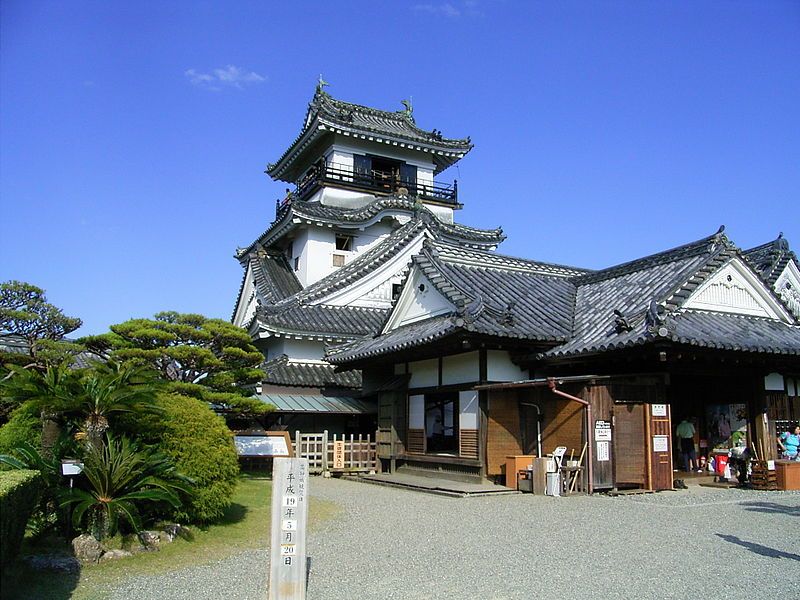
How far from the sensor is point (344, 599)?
719 centimetres

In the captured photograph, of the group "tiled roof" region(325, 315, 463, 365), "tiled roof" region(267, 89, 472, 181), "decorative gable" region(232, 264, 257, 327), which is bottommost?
"tiled roof" region(325, 315, 463, 365)

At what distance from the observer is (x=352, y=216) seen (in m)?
30.5

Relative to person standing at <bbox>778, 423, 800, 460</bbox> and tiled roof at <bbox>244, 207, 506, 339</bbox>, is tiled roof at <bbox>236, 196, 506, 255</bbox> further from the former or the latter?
person standing at <bbox>778, 423, 800, 460</bbox>

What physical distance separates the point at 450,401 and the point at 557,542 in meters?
8.49

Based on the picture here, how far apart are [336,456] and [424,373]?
3.72m

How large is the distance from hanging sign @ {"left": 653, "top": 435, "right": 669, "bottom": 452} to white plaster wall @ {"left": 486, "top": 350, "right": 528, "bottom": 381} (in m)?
3.54

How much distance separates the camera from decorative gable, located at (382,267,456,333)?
19500 millimetres

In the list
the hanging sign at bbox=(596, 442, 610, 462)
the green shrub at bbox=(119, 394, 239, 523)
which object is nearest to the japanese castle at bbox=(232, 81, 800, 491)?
the hanging sign at bbox=(596, 442, 610, 462)

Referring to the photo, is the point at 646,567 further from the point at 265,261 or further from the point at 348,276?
the point at 265,261

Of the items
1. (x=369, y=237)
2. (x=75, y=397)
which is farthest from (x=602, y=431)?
(x=369, y=237)

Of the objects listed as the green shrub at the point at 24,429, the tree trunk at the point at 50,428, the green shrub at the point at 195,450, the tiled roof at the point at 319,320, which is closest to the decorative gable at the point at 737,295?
the tiled roof at the point at 319,320

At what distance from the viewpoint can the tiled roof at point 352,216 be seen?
2991cm

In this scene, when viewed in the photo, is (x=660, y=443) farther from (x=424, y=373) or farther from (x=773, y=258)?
(x=773, y=258)

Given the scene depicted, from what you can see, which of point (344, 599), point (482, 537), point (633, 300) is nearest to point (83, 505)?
point (344, 599)
